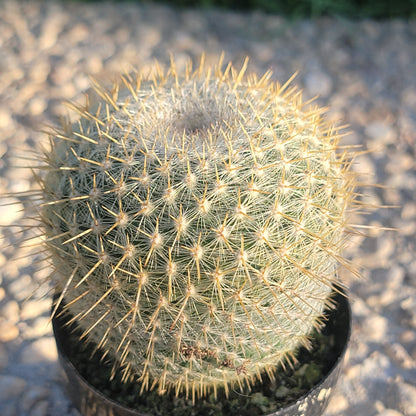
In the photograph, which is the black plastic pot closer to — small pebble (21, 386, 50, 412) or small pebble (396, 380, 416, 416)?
small pebble (21, 386, 50, 412)

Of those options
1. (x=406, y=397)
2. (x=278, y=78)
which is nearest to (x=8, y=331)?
(x=406, y=397)

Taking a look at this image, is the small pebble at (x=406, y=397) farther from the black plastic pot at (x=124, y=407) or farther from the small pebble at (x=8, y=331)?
the small pebble at (x=8, y=331)

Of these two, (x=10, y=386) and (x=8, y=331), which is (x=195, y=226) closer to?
(x=10, y=386)

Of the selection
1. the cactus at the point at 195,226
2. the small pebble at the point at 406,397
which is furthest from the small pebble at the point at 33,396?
the small pebble at the point at 406,397

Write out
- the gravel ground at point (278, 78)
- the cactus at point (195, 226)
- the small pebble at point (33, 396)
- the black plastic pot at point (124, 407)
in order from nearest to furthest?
the cactus at point (195, 226) → the black plastic pot at point (124, 407) → the small pebble at point (33, 396) → the gravel ground at point (278, 78)

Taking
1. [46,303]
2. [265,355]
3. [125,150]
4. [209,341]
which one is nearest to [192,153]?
[125,150]

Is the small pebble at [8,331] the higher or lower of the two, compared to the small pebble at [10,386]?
higher

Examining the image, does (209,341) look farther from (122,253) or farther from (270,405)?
(270,405)

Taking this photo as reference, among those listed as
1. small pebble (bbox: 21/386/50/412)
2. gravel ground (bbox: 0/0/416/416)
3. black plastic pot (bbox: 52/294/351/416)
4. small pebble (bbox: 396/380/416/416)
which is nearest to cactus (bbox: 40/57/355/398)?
black plastic pot (bbox: 52/294/351/416)
